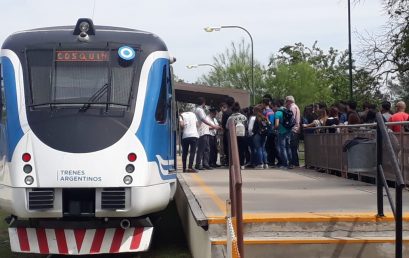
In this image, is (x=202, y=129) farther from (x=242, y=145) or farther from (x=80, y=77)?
(x=80, y=77)

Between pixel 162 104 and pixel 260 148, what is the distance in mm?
7239

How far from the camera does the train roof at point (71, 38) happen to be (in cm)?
851

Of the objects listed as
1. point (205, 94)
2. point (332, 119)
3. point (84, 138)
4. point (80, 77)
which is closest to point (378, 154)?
Answer: point (84, 138)

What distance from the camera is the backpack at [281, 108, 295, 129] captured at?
14961 mm

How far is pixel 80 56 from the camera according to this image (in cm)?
853

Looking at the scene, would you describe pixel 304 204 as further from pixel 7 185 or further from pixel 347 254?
pixel 7 185

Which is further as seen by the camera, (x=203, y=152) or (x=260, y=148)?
(x=203, y=152)

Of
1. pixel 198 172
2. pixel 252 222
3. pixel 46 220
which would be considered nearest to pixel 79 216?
pixel 46 220

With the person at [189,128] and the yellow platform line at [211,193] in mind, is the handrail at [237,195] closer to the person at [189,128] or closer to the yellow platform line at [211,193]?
the yellow platform line at [211,193]

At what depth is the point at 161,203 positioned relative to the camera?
8.38m

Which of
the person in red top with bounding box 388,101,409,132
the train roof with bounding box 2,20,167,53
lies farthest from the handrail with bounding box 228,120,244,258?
the person in red top with bounding box 388,101,409,132

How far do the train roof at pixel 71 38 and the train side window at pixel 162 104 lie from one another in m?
0.42

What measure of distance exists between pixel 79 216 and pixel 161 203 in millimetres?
1120

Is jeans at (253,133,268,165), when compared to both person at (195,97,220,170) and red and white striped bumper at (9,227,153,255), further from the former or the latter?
red and white striped bumper at (9,227,153,255)
